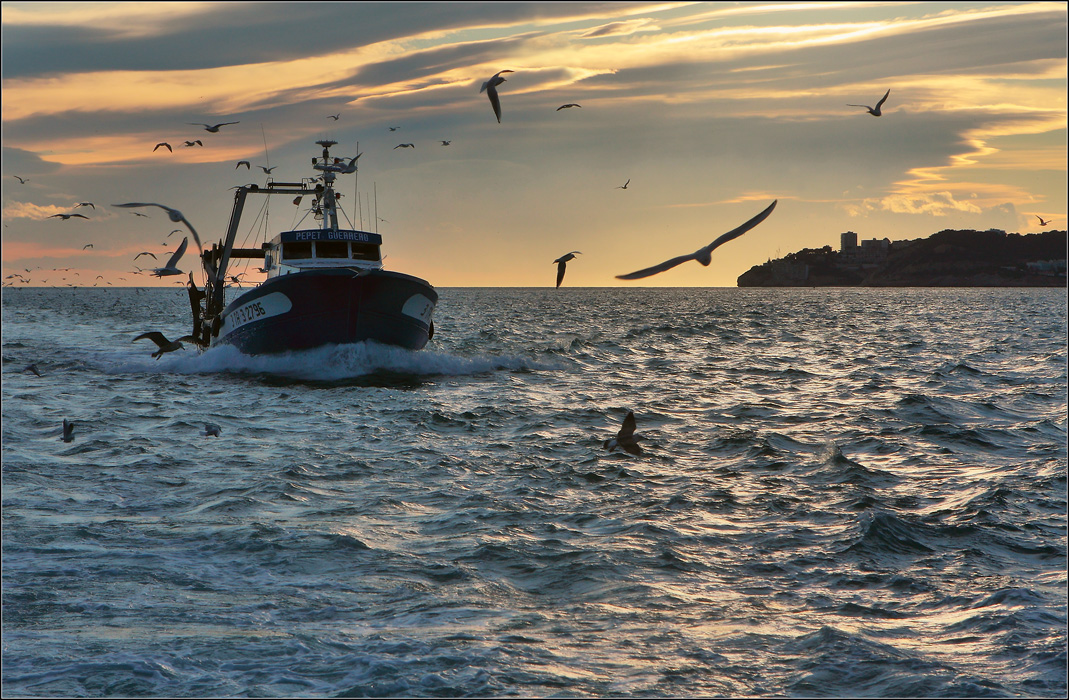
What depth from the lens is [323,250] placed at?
26.8m

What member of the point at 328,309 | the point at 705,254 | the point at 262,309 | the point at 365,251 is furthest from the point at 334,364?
the point at 705,254

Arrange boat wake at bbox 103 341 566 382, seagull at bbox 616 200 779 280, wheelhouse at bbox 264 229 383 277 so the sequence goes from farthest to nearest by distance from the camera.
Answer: wheelhouse at bbox 264 229 383 277 → boat wake at bbox 103 341 566 382 → seagull at bbox 616 200 779 280

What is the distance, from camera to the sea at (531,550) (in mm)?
6930

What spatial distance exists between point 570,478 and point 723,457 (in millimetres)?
3139

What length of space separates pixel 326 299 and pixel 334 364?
2.12 m

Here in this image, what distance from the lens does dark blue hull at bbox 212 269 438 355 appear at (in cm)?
2495

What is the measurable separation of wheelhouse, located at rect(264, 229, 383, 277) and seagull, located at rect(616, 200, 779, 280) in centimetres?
2096

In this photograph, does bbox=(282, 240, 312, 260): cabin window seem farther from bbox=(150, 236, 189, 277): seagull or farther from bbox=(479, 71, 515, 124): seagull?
bbox=(479, 71, 515, 124): seagull

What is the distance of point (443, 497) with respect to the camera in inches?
466

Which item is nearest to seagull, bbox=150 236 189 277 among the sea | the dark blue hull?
the sea

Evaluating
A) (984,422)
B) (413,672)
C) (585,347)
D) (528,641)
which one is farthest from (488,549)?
(585,347)

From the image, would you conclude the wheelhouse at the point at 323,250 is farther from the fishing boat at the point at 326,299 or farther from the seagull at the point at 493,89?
the seagull at the point at 493,89

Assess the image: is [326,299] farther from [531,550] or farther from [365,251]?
[531,550]

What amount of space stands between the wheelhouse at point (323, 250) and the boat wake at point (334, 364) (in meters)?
2.47
